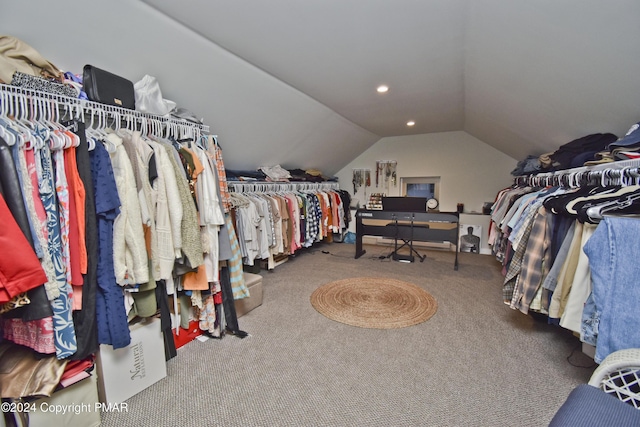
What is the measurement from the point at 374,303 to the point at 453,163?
3.59 meters

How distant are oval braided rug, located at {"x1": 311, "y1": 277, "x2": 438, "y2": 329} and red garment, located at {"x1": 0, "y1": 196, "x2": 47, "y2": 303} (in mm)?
2031

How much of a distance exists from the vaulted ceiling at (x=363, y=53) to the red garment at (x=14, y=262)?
43.4 inches

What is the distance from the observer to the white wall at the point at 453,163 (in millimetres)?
4824

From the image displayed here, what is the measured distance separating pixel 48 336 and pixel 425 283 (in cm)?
329

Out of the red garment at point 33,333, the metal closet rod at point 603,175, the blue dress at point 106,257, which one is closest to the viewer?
the red garment at point 33,333

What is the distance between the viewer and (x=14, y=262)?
3.16ft

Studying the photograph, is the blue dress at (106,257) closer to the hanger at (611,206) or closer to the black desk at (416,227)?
the hanger at (611,206)

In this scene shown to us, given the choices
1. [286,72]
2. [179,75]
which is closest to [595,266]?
[286,72]

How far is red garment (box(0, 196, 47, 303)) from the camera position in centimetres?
94

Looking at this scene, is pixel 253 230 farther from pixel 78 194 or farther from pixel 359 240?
pixel 359 240

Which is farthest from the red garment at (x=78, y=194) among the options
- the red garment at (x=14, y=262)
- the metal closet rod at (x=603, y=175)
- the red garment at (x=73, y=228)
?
the metal closet rod at (x=603, y=175)

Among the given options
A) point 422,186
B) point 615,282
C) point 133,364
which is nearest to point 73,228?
point 133,364

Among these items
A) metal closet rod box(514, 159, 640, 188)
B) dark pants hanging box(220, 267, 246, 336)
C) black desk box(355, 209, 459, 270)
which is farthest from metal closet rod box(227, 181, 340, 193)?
metal closet rod box(514, 159, 640, 188)

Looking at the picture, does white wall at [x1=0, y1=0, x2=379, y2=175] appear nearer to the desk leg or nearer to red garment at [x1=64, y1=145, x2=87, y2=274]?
red garment at [x1=64, y1=145, x2=87, y2=274]
